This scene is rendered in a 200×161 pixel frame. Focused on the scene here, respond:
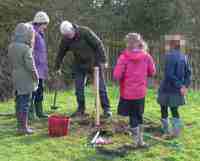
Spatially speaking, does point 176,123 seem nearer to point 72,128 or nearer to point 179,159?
point 179,159

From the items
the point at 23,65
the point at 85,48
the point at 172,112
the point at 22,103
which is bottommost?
the point at 172,112

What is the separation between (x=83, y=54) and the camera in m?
8.89

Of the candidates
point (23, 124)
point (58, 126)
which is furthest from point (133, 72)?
point (23, 124)

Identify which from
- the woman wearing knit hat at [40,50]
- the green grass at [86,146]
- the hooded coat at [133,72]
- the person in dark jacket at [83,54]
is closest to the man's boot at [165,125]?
the green grass at [86,146]

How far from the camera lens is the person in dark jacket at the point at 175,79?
764 centimetres

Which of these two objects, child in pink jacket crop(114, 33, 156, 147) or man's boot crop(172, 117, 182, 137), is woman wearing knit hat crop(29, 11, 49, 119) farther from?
man's boot crop(172, 117, 182, 137)

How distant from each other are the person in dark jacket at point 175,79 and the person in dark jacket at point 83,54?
1.37 m

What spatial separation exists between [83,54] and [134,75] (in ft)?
6.28

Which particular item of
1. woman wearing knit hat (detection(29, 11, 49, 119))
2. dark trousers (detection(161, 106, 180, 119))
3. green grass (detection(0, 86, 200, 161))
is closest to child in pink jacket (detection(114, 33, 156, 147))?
green grass (detection(0, 86, 200, 161))

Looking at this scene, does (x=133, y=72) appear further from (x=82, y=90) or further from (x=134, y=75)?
(x=82, y=90)

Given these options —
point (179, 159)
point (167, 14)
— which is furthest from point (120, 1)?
point (179, 159)

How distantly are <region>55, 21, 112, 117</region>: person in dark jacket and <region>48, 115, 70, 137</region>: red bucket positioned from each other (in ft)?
4.42

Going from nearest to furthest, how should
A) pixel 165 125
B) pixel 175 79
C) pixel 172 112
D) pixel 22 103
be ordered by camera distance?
pixel 175 79 < pixel 22 103 < pixel 172 112 < pixel 165 125

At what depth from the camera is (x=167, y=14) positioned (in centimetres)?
1934
